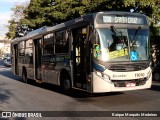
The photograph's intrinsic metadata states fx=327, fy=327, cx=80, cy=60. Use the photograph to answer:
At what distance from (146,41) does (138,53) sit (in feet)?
1.80

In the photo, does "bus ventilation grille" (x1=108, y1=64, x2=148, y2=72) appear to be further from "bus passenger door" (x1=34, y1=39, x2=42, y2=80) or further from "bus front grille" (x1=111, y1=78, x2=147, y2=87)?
"bus passenger door" (x1=34, y1=39, x2=42, y2=80)

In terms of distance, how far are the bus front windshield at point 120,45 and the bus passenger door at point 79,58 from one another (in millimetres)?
917

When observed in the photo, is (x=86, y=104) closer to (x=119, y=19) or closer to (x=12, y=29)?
(x=119, y=19)

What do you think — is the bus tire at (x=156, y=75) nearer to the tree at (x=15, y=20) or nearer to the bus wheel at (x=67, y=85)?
the bus wheel at (x=67, y=85)

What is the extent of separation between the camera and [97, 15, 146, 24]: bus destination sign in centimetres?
1097

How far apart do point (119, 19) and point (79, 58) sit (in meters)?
2.06

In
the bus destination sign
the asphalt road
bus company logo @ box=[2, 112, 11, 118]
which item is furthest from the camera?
the bus destination sign

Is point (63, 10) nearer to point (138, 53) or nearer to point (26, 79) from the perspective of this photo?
point (26, 79)

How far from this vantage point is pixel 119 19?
1121 cm

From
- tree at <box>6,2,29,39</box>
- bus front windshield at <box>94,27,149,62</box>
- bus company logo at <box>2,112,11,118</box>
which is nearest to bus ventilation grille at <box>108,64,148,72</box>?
bus front windshield at <box>94,27,149,62</box>

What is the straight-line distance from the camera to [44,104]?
10875 millimetres

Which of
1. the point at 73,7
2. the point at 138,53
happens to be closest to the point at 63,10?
the point at 73,7

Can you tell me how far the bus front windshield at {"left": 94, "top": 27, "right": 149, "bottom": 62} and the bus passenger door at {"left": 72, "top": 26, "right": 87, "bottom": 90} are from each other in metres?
0.92

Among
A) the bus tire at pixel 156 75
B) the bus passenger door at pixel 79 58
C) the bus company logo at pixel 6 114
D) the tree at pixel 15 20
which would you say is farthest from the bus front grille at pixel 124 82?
the tree at pixel 15 20
